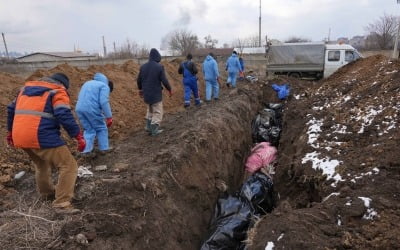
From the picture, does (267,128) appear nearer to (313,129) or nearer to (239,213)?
(313,129)

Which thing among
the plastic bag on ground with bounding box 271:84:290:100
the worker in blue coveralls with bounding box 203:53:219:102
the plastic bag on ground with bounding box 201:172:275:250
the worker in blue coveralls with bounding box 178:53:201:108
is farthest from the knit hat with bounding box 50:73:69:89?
the plastic bag on ground with bounding box 271:84:290:100

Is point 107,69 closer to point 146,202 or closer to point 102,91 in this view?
point 102,91

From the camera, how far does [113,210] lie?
12.8ft

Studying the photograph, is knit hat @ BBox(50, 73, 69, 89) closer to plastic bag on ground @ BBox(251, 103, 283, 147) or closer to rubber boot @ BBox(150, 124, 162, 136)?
rubber boot @ BBox(150, 124, 162, 136)

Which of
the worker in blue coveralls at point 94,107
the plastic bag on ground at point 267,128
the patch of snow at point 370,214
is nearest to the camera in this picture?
the patch of snow at point 370,214

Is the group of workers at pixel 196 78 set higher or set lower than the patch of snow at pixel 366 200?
higher

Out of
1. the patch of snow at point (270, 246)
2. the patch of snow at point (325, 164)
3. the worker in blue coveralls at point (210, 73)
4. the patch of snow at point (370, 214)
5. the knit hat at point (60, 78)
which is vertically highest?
the knit hat at point (60, 78)

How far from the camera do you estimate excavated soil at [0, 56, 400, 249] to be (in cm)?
298

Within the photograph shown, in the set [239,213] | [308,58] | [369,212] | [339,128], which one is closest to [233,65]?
[308,58]

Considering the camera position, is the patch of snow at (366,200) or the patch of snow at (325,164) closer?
the patch of snow at (366,200)

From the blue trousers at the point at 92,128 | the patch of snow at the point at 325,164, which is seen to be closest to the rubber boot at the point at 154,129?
the blue trousers at the point at 92,128

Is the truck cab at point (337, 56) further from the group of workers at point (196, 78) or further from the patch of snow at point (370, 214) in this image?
the patch of snow at point (370, 214)

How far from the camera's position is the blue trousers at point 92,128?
555 centimetres

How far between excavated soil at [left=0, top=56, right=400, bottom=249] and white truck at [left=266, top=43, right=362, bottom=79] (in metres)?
8.99
